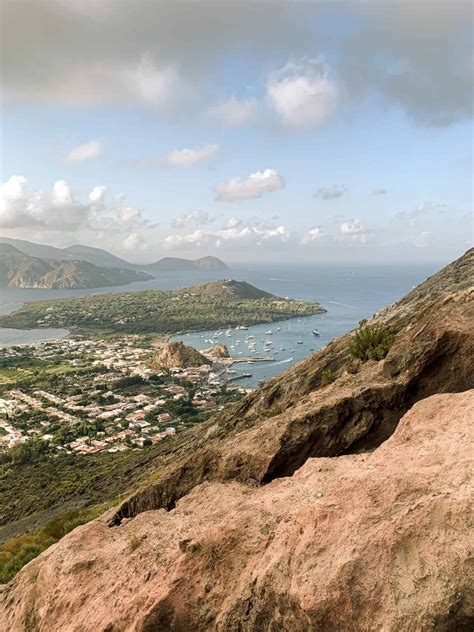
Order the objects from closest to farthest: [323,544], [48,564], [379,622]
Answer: [379,622] → [323,544] → [48,564]

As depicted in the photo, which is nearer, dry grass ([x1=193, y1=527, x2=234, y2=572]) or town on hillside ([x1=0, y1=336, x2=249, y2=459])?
dry grass ([x1=193, y1=527, x2=234, y2=572])

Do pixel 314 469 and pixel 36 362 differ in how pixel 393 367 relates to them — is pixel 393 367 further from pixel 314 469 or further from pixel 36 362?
pixel 36 362

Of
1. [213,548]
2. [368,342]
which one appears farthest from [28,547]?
[368,342]

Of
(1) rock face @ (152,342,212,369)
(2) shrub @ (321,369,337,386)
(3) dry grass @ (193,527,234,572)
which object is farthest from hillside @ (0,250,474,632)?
(1) rock face @ (152,342,212,369)

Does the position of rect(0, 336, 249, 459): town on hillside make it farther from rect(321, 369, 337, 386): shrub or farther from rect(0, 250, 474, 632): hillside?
rect(0, 250, 474, 632): hillside

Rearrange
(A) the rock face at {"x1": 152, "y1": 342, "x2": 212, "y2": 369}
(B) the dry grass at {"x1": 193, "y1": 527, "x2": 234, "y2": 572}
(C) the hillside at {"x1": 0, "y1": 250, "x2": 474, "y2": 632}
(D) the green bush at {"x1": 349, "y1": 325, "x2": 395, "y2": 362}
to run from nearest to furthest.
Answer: (C) the hillside at {"x1": 0, "y1": 250, "x2": 474, "y2": 632} < (B) the dry grass at {"x1": 193, "y1": 527, "x2": 234, "y2": 572} < (D) the green bush at {"x1": 349, "y1": 325, "x2": 395, "y2": 362} < (A) the rock face at {"x1": 152, "y1": 342, "x2": 212, "y2": 369}

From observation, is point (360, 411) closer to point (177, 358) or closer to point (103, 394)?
point (103, 394)

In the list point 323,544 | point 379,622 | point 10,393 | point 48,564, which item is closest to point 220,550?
point 323,544
